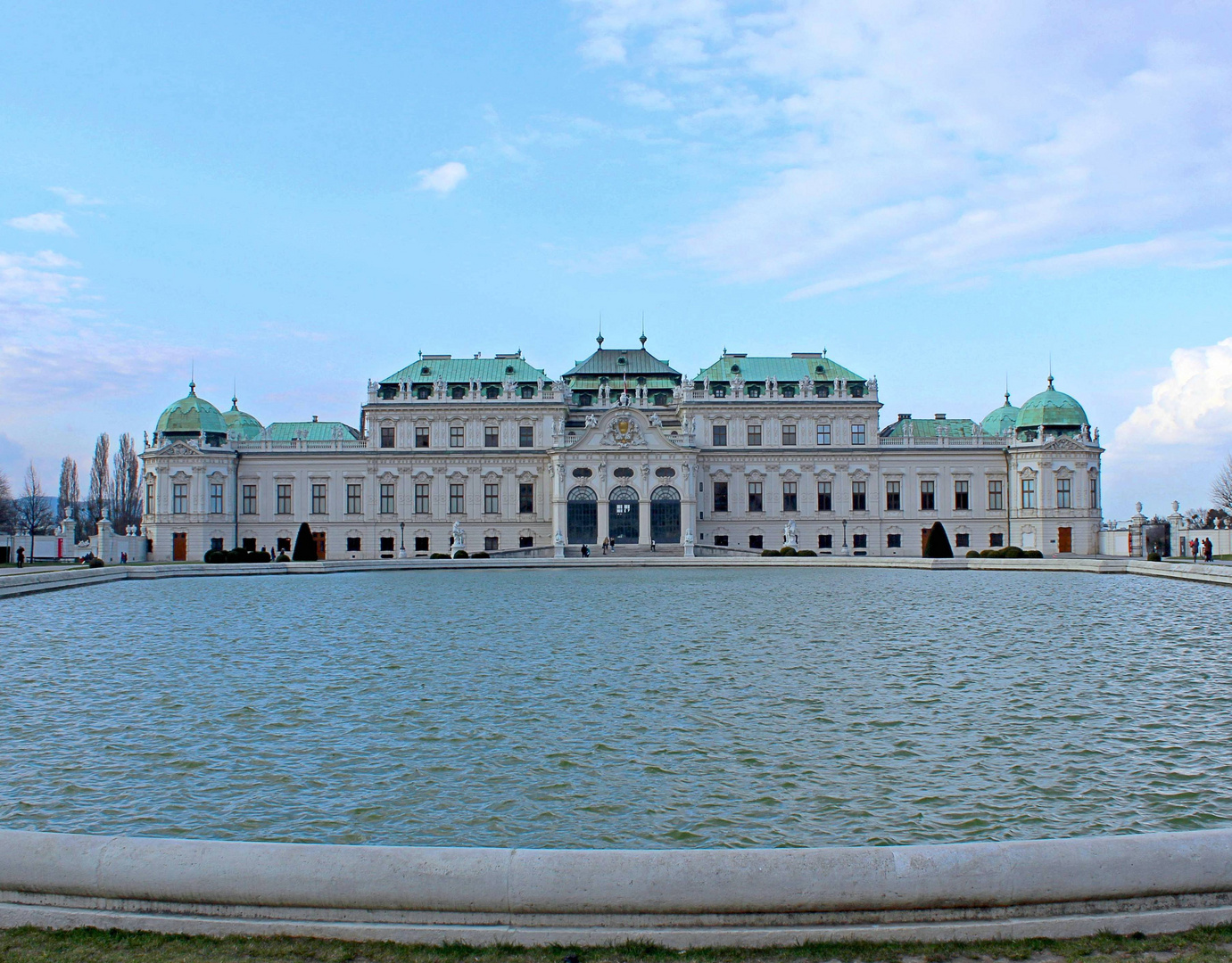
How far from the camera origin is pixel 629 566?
201 feet

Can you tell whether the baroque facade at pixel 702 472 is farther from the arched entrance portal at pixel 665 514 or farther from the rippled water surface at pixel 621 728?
the rippled water surface at pixel 621 728

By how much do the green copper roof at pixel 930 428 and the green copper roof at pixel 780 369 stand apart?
17.7ft

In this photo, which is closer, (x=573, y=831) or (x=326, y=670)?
(x=573, y=831)

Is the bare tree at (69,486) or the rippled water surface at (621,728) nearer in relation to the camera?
the rippled water surface at (621,728)

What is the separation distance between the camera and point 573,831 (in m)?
9.77

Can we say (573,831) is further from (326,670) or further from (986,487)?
(986,487)

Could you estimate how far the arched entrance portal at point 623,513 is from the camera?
7250 cm

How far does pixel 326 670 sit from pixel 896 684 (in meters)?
10.5

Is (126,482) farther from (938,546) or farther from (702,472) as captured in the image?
(938,546)

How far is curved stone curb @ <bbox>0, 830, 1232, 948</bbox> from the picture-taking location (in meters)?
6.12

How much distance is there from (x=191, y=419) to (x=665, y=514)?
3599 centimetres

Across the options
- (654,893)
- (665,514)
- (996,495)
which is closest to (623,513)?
(665,514)

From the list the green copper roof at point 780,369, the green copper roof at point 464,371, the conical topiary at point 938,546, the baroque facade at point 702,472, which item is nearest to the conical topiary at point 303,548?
the baroque facade at point 702,472

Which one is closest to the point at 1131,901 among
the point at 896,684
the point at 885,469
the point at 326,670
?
the point at 896,684
